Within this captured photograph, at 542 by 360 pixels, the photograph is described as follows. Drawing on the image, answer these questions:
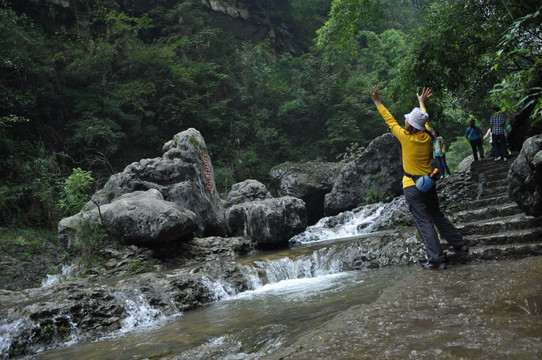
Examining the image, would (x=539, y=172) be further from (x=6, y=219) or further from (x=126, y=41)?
(x=126, y=41)

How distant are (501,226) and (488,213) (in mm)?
1195

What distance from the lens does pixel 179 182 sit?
13.7 meters

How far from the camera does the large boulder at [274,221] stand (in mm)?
11441

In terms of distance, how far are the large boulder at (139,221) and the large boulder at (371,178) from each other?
31.5 feet

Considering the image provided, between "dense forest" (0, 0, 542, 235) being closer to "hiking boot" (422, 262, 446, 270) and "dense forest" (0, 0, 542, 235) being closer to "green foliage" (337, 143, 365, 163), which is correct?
"green foliage" (337, 143, 365, 163)

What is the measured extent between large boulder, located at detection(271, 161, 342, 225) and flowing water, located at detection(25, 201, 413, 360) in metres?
11.6

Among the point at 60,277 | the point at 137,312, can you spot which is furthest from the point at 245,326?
the point at 60,277

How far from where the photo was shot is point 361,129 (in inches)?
1111

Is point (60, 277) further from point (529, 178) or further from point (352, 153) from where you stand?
point (352, 153)

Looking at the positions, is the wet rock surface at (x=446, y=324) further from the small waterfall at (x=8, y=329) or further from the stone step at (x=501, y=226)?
the small waterfall at (x=8, y=329)

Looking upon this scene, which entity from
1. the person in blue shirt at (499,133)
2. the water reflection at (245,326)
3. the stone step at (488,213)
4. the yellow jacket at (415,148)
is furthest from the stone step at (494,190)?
the yellow jacket at (415,148)

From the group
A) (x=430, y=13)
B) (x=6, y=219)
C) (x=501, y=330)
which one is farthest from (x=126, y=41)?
(x=501, y=330)

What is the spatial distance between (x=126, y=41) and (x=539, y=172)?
23.5 m

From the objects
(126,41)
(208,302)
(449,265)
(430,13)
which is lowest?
(208,302)
